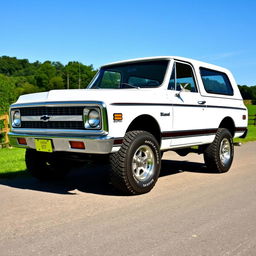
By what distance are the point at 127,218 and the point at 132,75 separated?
9.74 feet

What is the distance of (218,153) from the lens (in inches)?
244

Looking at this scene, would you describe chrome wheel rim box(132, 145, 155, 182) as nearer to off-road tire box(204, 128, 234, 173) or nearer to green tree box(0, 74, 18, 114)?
off-road tire box(204, 128, 234, 173)

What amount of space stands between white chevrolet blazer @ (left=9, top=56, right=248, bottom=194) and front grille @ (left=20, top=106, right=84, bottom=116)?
0.04 feet

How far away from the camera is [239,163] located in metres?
A: 7.46

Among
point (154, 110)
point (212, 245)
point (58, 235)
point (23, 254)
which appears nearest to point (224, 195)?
point (154, 110)

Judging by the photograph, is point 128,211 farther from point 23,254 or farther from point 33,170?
point 33,170

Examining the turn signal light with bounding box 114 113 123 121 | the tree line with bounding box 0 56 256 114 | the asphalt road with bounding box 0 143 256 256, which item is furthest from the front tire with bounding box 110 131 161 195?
the tree line with bounding box 0 56 256 114

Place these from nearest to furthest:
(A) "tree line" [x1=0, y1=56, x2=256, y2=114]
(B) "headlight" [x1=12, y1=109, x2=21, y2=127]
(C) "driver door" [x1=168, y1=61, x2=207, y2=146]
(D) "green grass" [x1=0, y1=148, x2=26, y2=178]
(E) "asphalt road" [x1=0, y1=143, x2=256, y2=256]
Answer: (E) "asphalt road" [x1=0, y1=143, x2=256, y2=256] < (B) "headlight" [x1=12, y1=109, x2=21, y2=127] < (C) "driver door" [x1=168, y1=61, x2=207, y2=146] < (D) "green grass" [x1=0, y1=148, x2=26, y2=178] < (A) "tree line" [x1=0, y1=56, x2=256, y2=114]

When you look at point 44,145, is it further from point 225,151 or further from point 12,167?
point 225,151

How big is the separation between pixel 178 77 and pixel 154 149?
1.58 metres

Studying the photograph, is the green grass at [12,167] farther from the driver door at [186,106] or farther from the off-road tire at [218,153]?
the off-road tire at [218,153]

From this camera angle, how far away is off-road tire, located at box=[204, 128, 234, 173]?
6.16 metres

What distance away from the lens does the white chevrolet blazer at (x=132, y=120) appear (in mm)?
4141

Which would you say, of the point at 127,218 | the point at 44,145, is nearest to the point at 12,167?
the point at 44,145
